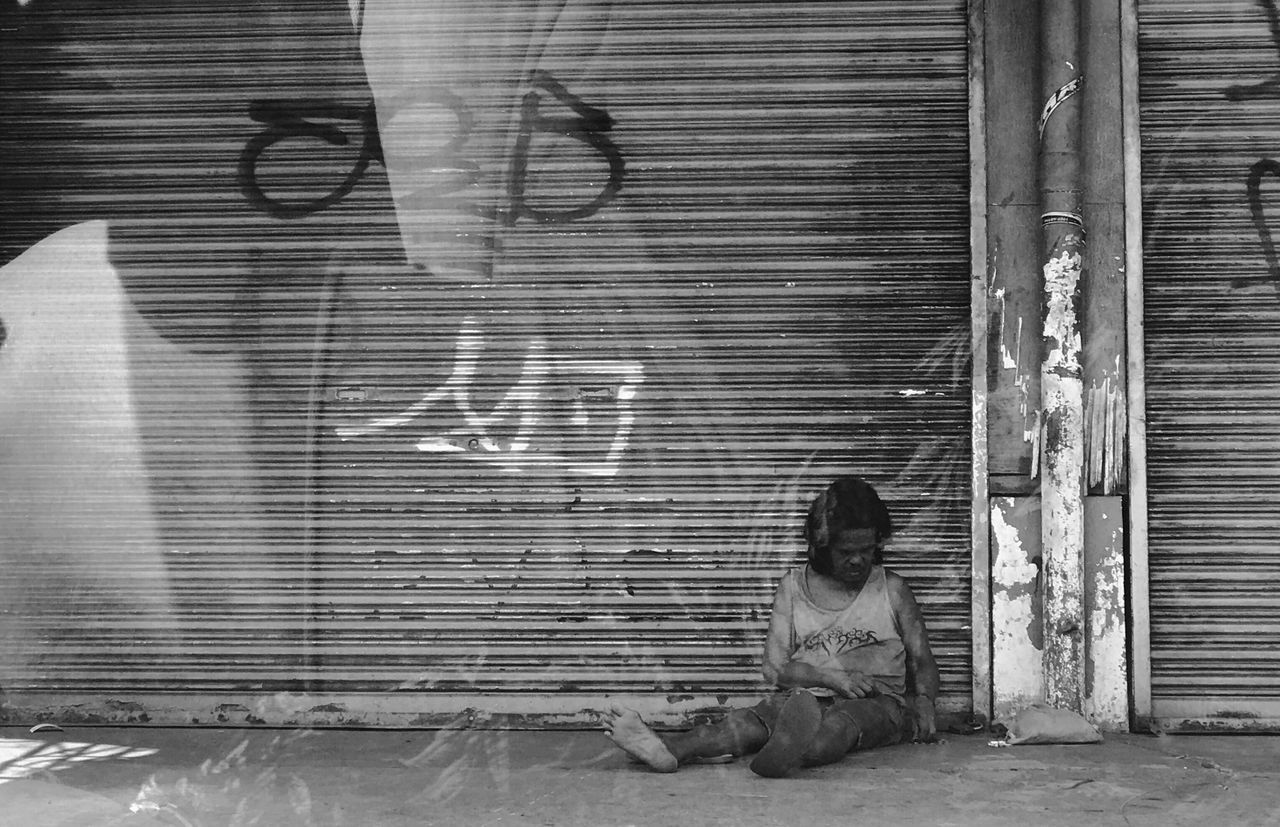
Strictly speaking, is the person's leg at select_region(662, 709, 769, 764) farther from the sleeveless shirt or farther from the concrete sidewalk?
the sleeveless shirt

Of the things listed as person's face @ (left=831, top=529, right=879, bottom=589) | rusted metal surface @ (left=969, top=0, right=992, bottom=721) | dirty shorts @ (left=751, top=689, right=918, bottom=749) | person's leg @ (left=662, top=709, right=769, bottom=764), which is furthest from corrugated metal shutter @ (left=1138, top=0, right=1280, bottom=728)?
person's leg @ (left=662, top=709, right=769, bottom=764)

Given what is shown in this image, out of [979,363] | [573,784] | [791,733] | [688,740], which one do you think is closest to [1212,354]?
[979,363]

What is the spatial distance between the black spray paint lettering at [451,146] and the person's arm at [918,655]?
2085mm

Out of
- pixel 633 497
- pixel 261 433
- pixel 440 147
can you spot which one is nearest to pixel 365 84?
pixel 440 147

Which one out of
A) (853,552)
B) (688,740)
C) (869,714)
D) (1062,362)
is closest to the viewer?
(688,740)

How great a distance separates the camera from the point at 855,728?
14.5 ft

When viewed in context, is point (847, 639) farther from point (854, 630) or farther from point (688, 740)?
point (688, 740)

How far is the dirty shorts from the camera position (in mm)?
4465

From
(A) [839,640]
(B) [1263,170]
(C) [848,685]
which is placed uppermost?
(B) [1263,170]

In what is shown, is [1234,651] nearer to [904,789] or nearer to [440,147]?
[904,789]

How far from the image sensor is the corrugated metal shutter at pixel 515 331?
5281 millimetres

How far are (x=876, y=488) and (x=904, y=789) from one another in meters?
1.52

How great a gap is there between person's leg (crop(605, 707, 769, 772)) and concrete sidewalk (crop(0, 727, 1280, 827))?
0.07m

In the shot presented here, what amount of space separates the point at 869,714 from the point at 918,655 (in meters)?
0.38
